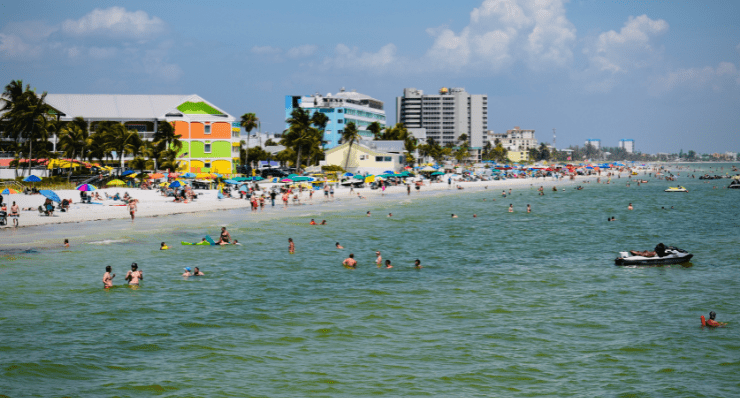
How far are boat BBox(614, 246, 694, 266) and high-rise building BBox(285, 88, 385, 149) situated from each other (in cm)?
11259

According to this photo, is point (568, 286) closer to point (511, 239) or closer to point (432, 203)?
point (511, 239)

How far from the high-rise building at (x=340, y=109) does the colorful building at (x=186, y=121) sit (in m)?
51.2

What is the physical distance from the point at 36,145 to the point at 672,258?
231 ft

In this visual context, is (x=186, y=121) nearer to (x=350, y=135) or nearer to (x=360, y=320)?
(x=350, y=135)

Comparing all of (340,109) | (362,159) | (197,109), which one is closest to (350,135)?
(362,159)

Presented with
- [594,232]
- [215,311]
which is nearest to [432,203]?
[594,232]

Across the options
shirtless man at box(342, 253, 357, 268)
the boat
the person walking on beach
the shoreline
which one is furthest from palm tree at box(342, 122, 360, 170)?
the boat

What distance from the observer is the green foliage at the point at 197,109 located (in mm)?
93438

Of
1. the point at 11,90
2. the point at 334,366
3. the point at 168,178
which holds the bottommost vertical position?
the point at 334,366

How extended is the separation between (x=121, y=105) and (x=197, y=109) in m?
12.9

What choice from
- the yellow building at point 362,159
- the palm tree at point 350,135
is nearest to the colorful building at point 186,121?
the yellow building at point 362,159

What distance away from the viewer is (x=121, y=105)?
9688 cm

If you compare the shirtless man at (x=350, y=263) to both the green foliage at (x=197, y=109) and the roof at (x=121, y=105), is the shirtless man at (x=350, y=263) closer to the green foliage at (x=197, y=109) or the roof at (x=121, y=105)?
the roof at (x=121, y=105)

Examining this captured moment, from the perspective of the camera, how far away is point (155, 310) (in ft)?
82.9
